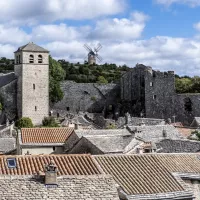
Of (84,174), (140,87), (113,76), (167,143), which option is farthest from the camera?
(113,76)

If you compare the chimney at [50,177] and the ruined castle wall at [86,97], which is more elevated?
the ruined castle wall at [86,97]

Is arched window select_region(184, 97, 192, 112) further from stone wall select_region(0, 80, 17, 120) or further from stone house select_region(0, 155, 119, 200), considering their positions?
stone house select_region(0, 155, 119, 200)

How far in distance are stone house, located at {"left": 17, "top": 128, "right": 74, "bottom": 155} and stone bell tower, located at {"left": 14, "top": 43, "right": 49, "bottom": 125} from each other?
36.9 m

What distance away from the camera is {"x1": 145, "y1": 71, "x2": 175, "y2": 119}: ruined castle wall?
7594 centimetres

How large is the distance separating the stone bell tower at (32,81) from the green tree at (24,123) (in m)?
4.07

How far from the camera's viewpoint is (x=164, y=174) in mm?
18703

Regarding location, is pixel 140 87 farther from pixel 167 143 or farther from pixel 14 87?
pixel 167 143

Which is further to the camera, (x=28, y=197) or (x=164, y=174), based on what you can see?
(x=164, y=174)

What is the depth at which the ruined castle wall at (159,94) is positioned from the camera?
249 ft

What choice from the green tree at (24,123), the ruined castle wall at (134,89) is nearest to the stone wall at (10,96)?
the green tree at (24,123)

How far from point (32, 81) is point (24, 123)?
8661 mm

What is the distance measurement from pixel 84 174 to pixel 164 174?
3.19 metres

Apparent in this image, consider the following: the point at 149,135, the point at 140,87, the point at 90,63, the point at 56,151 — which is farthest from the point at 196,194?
the point at 90,63

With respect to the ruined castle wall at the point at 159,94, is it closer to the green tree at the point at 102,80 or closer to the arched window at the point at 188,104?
the arched window at the point at 188,104
